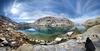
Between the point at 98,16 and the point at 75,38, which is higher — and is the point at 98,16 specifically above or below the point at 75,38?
above

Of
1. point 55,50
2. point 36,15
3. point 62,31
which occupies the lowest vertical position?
point 55,50

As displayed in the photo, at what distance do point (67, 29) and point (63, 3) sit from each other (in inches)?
39.7

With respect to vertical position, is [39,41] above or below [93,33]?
below

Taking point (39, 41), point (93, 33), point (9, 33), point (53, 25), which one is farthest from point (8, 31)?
point (93, 33)

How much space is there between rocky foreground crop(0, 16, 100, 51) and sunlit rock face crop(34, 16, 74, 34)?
0.26m

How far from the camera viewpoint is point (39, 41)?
9438 mm

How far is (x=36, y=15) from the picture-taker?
9.77m

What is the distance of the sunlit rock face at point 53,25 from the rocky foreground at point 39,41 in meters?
A: 0.26

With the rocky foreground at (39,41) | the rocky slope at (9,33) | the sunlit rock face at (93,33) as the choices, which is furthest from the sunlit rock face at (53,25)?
the rocky slope at (9,33)

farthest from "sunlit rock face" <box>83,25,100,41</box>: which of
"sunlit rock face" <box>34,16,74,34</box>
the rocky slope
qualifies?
the rocky slope

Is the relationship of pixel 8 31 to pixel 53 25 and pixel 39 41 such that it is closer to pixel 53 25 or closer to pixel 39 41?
pixel 39 41

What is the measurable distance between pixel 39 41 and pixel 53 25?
31.5 inches

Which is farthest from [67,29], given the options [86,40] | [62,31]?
[86,40]

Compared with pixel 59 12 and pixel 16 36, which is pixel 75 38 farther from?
pixel 16 36
